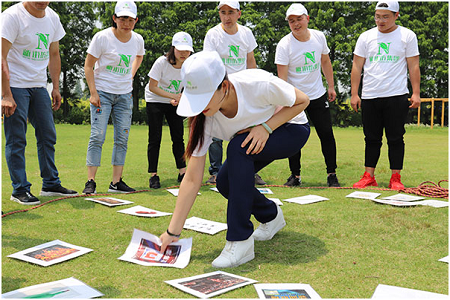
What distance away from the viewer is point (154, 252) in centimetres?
267

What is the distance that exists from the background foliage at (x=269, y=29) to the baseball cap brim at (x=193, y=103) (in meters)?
23.7

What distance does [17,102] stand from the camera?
4.01 meters

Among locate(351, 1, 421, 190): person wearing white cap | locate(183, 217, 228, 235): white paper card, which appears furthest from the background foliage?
locate(183, 217, 228, 235): white paper card

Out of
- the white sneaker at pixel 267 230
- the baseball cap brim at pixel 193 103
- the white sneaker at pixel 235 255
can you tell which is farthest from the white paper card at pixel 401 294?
the baseball cap brim at pixel 193 103

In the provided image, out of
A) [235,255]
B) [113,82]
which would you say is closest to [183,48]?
[113,82]

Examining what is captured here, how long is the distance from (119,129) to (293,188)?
208cm

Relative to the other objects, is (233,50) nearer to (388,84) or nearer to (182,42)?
(182,42)

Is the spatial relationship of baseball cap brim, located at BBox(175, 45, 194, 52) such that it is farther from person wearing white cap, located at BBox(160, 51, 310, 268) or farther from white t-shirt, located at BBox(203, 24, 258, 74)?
person wearing white cap, located at BBox(160, 51, 310, 268)

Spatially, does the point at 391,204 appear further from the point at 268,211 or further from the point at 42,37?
the point at 42,37

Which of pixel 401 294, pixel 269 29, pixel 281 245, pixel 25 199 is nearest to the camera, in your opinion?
pixel 401 294

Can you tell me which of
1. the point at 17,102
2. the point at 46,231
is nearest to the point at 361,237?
the point at 46,231

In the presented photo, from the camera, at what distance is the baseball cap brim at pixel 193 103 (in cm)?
222

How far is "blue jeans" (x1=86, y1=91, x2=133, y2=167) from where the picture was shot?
4.57 m

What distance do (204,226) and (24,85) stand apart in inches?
89.4
